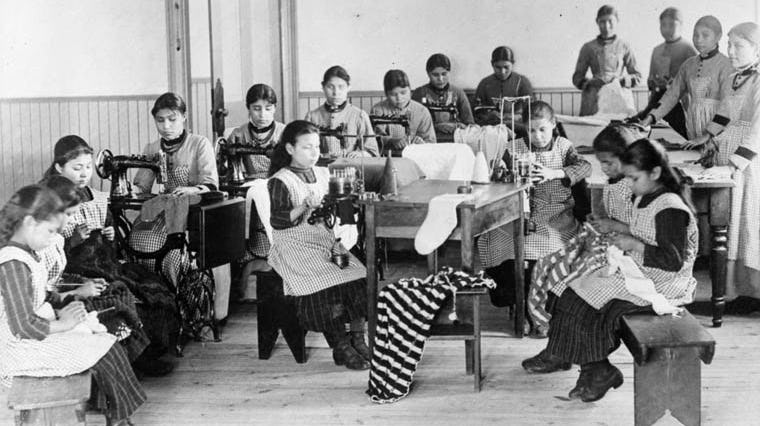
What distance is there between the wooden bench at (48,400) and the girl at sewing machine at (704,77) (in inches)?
167

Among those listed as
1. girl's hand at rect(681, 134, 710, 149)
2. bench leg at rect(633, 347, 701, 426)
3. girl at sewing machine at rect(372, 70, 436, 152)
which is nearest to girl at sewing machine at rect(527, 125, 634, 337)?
bench leg at rect(633, 347, 701, 426)

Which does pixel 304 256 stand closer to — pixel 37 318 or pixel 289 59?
pixel 37 318

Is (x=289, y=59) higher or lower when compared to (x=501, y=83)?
higher

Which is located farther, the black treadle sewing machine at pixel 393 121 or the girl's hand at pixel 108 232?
the black treadle sewing machine at pixel 393 121

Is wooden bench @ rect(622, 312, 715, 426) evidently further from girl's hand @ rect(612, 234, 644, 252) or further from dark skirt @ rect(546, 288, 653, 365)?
girl's hand @ rect(612, 234, 644, 252)

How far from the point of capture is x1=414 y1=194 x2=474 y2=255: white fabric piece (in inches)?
167

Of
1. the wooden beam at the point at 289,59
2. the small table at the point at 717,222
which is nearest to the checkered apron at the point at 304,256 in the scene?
the small table at the point at 717,222

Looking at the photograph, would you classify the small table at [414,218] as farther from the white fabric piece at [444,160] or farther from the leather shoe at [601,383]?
the leather shoe at [601,383]

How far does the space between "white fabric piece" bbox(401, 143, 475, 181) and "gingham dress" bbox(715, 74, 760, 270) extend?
57.7 inches

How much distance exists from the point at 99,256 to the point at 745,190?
339 centimetres

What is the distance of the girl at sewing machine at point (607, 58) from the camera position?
832cm

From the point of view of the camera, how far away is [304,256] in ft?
15.6

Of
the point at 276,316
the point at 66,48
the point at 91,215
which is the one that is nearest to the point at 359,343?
the point at 276,316

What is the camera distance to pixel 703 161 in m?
5.71
